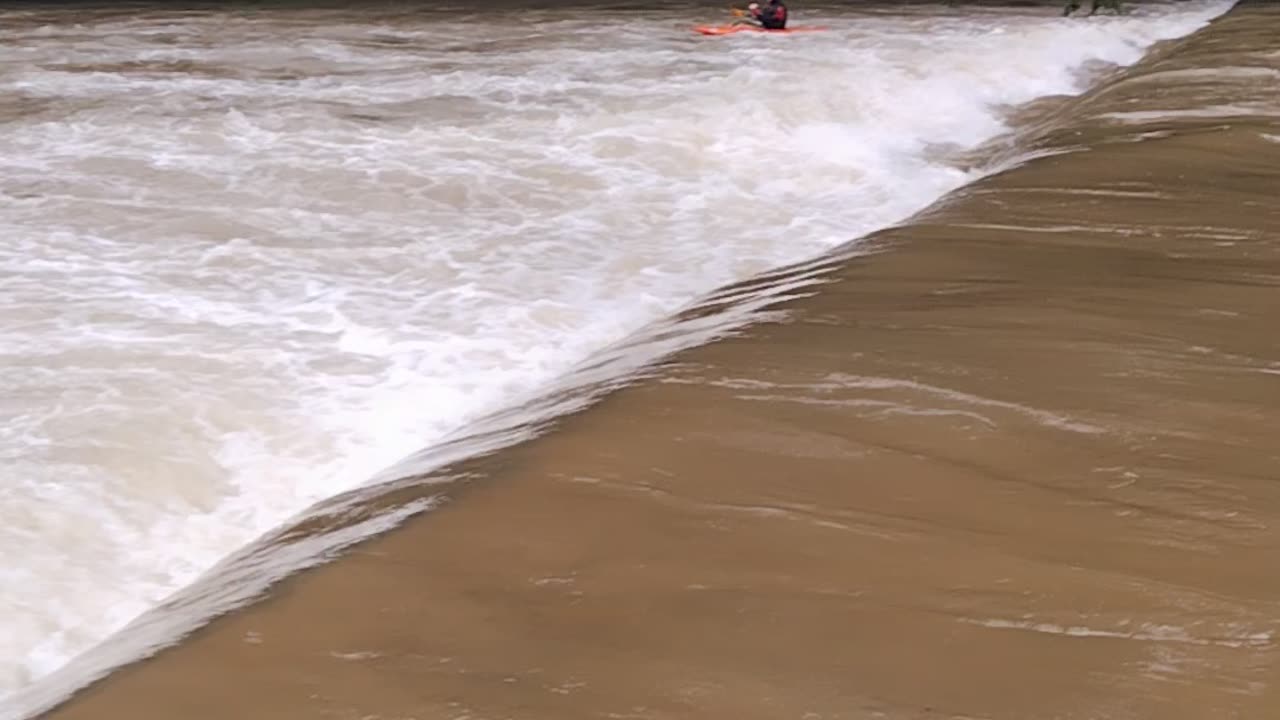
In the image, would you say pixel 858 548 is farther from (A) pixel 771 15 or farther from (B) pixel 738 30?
(B) pixel 738 30

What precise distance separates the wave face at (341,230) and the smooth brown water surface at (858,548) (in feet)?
2.82

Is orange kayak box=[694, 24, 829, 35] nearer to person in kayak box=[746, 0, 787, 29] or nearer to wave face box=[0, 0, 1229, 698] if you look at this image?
person in kayak box=[746, 0, 787, 29]

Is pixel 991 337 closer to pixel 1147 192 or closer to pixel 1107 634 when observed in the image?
pixel 1107 634

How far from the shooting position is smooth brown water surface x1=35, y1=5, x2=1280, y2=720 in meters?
2.66

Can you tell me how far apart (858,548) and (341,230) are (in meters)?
4.98

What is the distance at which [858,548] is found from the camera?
127 inches

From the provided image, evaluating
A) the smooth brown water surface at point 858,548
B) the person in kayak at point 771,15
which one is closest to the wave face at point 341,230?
the person in kayak at point 771,15

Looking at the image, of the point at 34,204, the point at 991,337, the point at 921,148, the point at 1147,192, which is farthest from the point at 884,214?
the point at 34,204

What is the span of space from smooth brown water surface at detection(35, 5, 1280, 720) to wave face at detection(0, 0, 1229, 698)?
2.82 ft

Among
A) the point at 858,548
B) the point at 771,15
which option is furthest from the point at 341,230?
the point at 771,15

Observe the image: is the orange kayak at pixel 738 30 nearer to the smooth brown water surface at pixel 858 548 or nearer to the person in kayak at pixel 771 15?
the person in kayak at pixel 771 15

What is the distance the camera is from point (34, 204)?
26.3 feet

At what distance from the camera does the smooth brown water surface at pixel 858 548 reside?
2662 mm

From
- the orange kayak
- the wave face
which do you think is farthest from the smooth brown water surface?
the orange kayak
